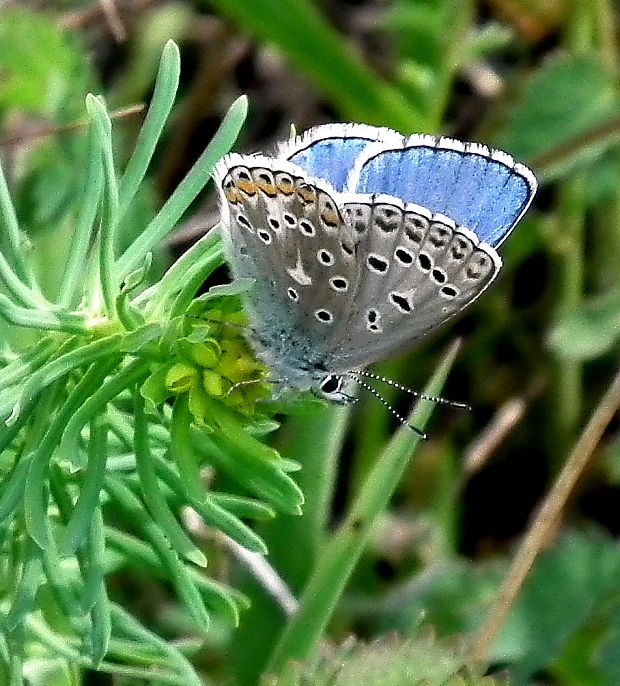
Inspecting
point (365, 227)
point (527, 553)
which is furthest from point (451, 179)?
point (527, 553)

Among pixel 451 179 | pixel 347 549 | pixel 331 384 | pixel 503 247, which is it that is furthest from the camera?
pixel 503 247

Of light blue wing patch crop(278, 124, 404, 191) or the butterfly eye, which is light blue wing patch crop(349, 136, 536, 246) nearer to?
light blue wing patch crop(278, 124, 404, 191)

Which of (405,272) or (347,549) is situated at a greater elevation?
(405,272)

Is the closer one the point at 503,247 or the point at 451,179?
the point at 451,179

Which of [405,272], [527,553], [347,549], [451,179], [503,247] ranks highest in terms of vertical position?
[451,179]

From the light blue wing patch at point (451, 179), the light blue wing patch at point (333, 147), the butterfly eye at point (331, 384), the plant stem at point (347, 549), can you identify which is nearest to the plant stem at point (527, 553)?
the plant stem at point (347, 549)

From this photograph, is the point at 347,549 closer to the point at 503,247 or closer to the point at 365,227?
the point at 365,227

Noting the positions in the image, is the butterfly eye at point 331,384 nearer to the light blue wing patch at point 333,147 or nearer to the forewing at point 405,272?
the forewing at point 405,272

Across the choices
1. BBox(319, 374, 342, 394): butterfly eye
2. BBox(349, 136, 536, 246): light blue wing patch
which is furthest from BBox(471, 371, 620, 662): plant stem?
Result: BBox(349, 136, 536, 246): light blue wing patch
